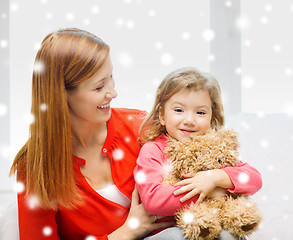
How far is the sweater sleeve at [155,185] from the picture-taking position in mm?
1105

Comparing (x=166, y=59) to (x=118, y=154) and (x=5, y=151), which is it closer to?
(x=118, y=154)

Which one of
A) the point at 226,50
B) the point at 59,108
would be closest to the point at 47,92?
the point at 59,108

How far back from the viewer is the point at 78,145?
142 centimetres

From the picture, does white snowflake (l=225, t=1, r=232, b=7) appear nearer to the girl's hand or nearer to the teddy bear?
the teddy bear

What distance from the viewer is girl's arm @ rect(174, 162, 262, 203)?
3.54 feet

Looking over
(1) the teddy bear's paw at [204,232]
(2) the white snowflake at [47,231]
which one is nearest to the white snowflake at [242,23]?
(1) the teddy bear's paw at [204,232]

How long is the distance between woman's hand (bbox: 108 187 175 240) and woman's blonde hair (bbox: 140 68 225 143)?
0.95 feet

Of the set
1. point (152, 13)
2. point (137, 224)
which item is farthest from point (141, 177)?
point (152, 13)

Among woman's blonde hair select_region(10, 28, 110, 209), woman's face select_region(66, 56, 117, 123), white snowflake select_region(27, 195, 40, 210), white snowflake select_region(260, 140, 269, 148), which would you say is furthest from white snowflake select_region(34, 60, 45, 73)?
white snowflake select_region(260, 140, 269, 148)

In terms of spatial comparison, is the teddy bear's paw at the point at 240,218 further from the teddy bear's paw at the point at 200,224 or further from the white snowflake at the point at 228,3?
the white snowflake at the point at 228,3

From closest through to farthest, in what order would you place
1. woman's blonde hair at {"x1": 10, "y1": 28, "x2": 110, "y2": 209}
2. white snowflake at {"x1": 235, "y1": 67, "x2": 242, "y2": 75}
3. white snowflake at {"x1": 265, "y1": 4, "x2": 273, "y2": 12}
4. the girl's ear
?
woman's blonde hair at {"x1": 10, "y1": 28, "x2": 110, "y2": 209}
the girl's ear
white snowflake at {"x1": 265, "y1": 4, "x2": 273, "y2": 12}
white snowflake at {"x1": 235, "y1": 67, "x2": 242, "y2": 75}

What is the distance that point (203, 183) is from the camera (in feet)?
3.55

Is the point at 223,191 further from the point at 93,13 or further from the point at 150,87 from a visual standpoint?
the point at 93,13

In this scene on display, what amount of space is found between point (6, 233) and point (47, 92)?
611 millimetres
